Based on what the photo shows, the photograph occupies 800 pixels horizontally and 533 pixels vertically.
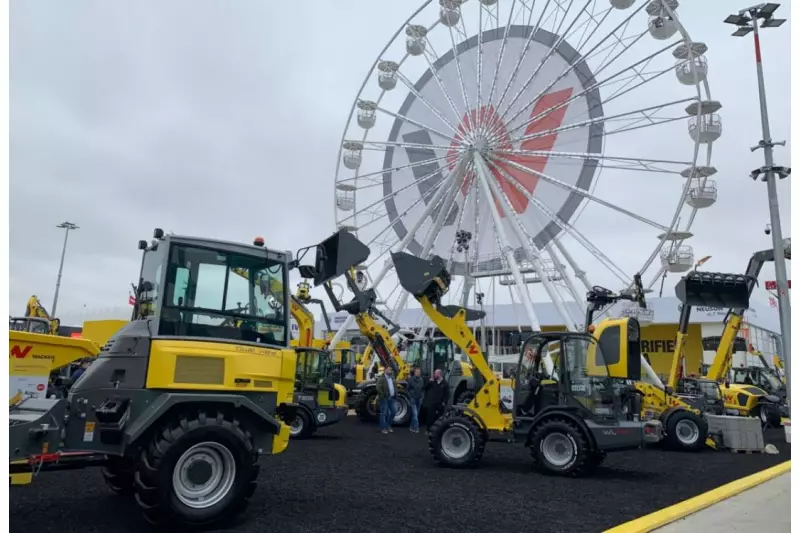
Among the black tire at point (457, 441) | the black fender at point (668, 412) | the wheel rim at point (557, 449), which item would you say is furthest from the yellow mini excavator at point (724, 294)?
the black tire at point (457, 441)

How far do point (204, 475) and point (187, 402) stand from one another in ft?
2.01

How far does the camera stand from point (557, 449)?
8.12 m

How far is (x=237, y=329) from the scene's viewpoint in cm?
540

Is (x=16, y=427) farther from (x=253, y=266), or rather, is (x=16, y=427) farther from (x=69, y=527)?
(x=253, y=266)

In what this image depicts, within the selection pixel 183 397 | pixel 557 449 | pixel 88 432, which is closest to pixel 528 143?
pixel 557 449

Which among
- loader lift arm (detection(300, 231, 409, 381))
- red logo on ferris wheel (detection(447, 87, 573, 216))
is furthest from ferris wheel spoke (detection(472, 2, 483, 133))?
loader lift arm (detection(300, 231, 409, 381))

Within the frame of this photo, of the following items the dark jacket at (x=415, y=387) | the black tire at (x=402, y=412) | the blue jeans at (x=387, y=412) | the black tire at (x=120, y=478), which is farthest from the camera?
the black tire at (x=402, y=412)

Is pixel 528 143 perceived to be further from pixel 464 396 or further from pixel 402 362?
pixel 464 396

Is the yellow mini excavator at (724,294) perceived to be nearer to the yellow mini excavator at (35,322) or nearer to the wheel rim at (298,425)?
the wheel rim at (298,425)

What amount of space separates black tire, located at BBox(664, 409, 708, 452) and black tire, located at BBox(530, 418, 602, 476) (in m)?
3.84

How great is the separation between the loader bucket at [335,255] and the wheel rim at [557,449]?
12.8ft

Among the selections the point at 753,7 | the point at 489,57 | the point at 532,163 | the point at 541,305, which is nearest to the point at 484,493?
the point at 753,7

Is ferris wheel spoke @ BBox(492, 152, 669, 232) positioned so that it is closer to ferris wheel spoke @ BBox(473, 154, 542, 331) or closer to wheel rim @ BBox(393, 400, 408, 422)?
ferris wheel spoke @ BBox(473, 154, 542, 331)

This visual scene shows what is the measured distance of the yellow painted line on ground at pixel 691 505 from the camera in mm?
5113
